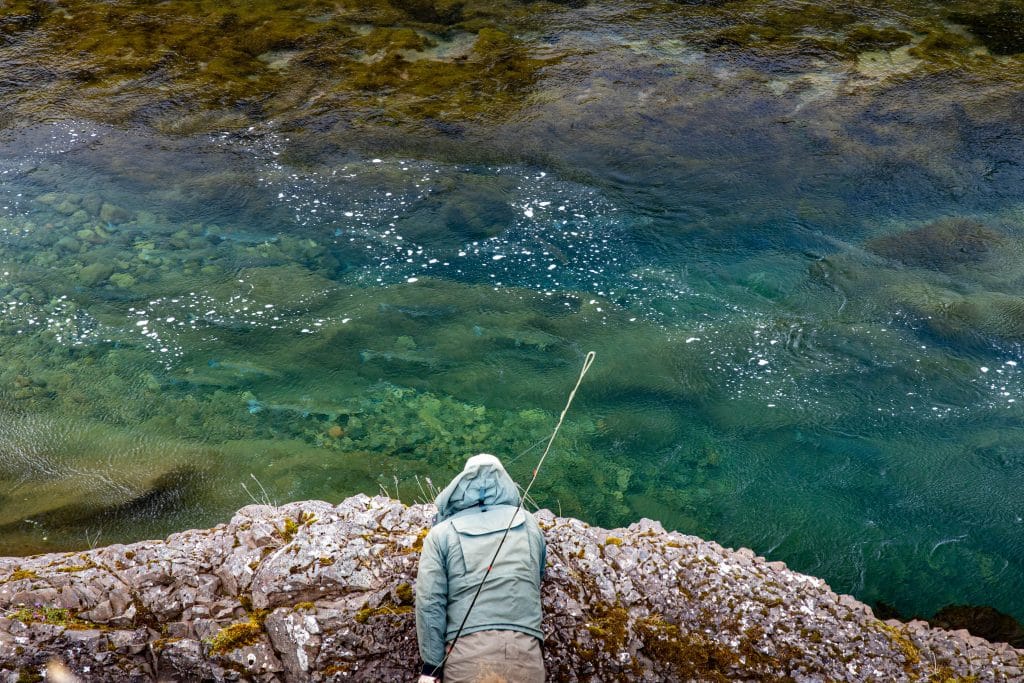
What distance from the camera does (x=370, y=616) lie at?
511 centimetres

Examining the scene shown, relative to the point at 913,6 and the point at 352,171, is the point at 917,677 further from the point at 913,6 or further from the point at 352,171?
the point at 913,6

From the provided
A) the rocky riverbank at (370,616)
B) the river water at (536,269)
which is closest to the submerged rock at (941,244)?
the river water at (536,269)

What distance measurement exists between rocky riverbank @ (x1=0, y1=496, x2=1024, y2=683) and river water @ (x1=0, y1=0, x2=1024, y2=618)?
139cm

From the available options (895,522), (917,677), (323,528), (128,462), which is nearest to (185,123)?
(128,462)

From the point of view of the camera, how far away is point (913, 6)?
559 inches

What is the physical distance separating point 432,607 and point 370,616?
2.10 feet

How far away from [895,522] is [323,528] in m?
4.85

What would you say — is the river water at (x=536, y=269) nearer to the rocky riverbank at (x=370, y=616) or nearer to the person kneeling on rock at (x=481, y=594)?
the rocky riverbank at (x=370, y=616)

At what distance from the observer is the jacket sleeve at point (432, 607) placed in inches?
183

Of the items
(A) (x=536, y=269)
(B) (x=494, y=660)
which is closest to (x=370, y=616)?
(B) (x=494, y=660)

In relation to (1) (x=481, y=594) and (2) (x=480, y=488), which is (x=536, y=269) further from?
(1) (x=481, y=594)

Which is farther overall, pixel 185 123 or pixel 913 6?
pixel 913 6

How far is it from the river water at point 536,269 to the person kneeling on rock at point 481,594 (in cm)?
237

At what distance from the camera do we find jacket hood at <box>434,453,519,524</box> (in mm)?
4996
